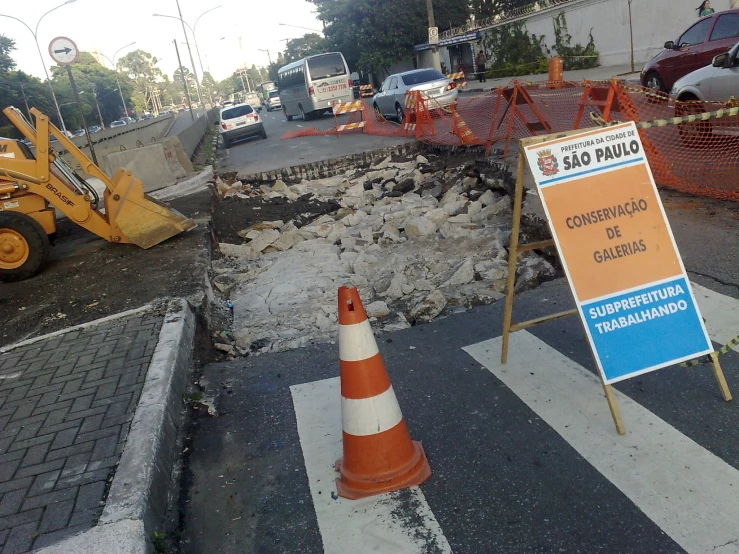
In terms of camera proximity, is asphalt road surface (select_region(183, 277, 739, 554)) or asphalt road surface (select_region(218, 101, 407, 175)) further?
asphalt road surface (select_region(218, 101, 407, 175))

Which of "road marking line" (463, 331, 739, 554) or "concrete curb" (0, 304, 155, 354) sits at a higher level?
"concrete curb" (0, 304, 155, 354)

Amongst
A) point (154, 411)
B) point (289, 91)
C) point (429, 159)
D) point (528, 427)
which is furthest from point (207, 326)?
point (289, 91)

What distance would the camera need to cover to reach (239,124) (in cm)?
2731

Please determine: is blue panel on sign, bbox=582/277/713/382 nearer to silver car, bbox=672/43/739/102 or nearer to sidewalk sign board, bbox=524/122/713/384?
sidewalk sign board, bbox=524/122/713/384

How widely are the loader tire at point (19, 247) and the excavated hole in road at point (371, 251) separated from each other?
2227 mm

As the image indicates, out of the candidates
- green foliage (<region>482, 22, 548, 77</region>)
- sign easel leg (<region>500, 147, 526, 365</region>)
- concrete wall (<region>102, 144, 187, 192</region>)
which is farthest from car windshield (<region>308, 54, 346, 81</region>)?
sign easel leg (<region>500, 147, 526, 365</region>)

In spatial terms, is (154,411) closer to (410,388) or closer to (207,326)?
(410,388)

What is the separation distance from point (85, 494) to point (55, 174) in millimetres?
6728

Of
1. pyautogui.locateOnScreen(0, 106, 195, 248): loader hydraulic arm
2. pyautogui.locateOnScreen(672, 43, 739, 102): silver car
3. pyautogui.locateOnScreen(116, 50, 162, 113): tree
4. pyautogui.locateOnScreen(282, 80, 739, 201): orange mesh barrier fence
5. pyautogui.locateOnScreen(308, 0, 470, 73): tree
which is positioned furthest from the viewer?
pyautogui.locateOnScreen(116, 50, 162, 113): tree

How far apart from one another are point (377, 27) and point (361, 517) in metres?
45.5

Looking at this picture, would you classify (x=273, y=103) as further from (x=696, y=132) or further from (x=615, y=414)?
(x=615, y=414)

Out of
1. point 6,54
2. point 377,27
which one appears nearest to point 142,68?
point 6,54

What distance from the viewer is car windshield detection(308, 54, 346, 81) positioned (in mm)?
31828

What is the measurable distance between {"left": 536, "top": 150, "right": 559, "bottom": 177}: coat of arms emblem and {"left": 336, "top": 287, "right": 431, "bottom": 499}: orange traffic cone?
52.6 inches
